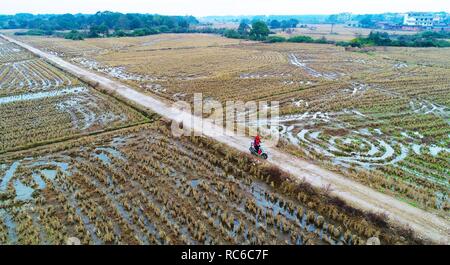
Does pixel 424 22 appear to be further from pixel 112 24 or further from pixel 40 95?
pixel 40 95

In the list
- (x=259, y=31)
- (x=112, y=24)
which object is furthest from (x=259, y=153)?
(x=112, y=24)

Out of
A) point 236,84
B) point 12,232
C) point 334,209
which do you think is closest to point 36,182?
point 12,232

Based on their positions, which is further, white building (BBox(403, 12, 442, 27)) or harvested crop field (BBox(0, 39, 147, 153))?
white building (BBox(403, 12, 442, 27))

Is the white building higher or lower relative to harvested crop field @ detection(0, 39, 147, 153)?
higher

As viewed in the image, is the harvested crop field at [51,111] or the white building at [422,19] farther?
the white building at [422,19]

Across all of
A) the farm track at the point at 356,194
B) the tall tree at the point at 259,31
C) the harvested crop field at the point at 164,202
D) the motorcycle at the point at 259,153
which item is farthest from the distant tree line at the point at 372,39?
the harvested crop field at the point at 164,202

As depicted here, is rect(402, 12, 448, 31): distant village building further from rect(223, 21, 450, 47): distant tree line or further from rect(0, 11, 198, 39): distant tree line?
rect(0, 11, 198, 39): distant tree line

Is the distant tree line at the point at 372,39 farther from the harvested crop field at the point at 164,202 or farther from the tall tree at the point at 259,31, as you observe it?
the harvested crop field at the point at 164,202

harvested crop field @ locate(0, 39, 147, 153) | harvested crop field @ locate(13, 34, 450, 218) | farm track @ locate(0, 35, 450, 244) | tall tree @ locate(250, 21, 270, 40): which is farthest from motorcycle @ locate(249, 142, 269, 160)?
tall tree @ locate(250, 21, 270, 40)
